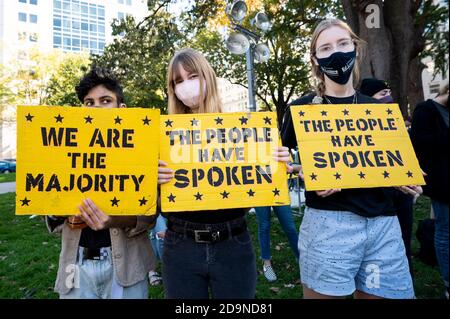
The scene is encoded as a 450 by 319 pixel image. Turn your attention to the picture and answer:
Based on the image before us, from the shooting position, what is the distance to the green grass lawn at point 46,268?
3680 millimetres

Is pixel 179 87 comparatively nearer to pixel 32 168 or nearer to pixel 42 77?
pixel 32 168

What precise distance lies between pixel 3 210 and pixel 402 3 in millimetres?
11878

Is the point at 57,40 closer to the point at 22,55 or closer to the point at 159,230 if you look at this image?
the point at 22,55

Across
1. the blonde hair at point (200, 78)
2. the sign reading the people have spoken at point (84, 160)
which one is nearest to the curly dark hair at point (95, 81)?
the sign reading the people have spoken at point (84, 160)

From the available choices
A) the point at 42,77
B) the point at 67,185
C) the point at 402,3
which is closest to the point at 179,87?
the point at 67,185

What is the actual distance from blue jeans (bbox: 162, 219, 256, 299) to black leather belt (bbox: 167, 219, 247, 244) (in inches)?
0.9

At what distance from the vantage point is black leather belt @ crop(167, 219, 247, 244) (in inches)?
68.9

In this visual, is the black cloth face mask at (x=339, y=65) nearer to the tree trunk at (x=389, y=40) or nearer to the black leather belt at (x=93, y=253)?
the black leather belt at (x=93, y=253)

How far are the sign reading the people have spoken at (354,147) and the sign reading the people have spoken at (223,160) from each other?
20cm

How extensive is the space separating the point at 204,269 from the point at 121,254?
0.55 m

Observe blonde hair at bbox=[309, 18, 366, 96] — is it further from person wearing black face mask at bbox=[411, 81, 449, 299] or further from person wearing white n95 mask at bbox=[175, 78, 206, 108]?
person wearing white n95 mask at bbox=[175, 78, 206, 108]

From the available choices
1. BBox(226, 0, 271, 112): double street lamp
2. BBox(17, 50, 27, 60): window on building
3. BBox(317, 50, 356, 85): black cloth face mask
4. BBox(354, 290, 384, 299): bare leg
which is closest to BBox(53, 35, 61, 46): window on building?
BBox(17, 50, 27, 60): window on building

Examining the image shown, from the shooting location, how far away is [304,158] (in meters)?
1.89

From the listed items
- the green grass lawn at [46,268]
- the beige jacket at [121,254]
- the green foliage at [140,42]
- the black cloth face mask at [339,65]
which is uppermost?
the green foliage at [140,42]
